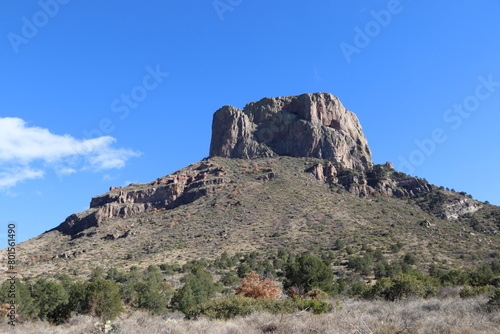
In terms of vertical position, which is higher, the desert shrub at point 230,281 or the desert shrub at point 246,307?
the desert shrub at point 246,307

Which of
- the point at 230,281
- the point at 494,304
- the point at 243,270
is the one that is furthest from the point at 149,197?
the point at 494,304

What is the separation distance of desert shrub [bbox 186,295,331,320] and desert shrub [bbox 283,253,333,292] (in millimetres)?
18453

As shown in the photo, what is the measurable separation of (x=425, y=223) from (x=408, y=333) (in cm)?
7123

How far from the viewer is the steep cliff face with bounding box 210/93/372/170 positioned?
117938mm

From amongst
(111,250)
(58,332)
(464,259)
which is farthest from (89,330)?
(111,250)

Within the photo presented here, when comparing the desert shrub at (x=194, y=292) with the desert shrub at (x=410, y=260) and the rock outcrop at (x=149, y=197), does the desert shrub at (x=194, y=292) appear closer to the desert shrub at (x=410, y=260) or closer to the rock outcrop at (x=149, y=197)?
the desert shrub at (x=410, y=260)

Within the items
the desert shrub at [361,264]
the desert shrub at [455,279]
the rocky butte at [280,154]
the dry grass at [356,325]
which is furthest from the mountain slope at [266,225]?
the dry grass at [356,325]

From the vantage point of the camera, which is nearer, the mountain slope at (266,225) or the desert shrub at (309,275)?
the desert shrub at (309,275)

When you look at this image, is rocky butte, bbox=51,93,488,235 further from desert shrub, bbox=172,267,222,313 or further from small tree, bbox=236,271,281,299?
small tree, bbox=236,271,281,299

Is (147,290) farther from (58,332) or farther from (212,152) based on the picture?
(212,152)

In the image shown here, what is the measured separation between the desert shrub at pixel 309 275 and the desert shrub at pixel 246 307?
60.5 ft

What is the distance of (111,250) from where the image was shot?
72438 mm

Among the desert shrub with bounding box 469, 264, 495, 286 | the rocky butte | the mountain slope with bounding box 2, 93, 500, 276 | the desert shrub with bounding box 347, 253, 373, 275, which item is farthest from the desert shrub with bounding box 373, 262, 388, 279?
the rocky butte

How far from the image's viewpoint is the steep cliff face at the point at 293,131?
118 meters
